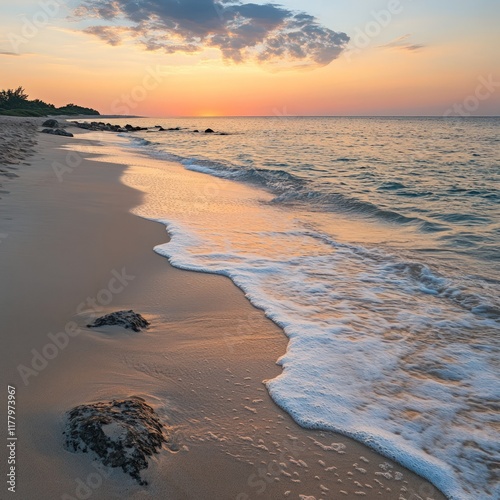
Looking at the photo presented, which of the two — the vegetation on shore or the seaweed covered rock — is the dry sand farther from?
the vegetation on shore

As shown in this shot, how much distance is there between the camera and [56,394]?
2961mm

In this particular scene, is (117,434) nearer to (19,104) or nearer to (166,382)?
(166,382)

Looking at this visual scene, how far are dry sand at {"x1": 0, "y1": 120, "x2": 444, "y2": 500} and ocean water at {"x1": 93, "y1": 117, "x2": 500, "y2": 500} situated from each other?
0.73 ft

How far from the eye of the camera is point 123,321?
4.03 metres

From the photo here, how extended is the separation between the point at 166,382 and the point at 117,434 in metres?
0.84

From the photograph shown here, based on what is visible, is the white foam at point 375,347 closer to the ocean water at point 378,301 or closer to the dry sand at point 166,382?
the ocean water at point 378,301

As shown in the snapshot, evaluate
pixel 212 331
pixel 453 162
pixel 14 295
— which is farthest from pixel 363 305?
pixel 453 162

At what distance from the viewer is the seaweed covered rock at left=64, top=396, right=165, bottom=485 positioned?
238 cm

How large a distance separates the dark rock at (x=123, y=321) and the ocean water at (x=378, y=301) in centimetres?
141

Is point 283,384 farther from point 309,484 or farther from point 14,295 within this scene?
point 14,295

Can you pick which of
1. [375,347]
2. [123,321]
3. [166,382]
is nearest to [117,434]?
[166,382]

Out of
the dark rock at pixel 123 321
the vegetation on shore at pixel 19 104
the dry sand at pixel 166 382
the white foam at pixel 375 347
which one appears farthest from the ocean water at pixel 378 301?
the vegetation on shore at pixel 19 104

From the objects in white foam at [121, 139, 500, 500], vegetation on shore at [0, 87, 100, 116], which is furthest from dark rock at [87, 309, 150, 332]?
vegetation on shore at [0, 87, 100, 116]

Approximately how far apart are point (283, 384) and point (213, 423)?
0.76 m
